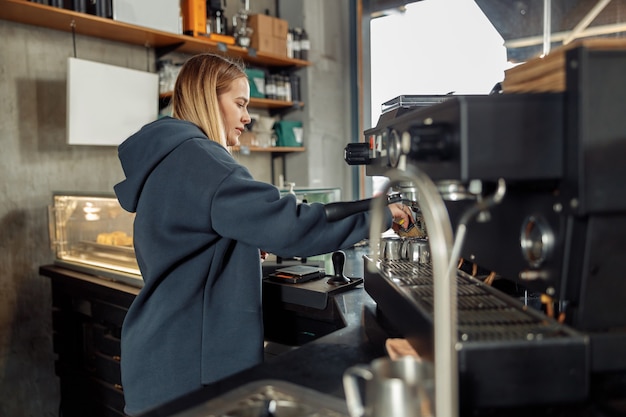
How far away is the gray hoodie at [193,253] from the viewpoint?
53.9 inches

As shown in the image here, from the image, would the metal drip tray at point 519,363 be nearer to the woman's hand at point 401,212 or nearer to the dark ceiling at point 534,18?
the woman's hand at point 401,212

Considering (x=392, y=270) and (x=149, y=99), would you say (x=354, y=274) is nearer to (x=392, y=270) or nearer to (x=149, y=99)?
(x=392, y=270)

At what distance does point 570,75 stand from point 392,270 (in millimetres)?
612

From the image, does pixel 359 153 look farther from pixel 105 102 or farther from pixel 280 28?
pixel 280 28

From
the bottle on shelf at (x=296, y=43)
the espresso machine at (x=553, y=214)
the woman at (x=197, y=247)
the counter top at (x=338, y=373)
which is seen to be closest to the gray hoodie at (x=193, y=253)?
the woman at (x=197, y=247)

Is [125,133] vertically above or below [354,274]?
above

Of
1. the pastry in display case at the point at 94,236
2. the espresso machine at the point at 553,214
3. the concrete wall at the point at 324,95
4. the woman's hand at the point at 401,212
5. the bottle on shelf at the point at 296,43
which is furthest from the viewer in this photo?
the concrete wall at the point at 324,95

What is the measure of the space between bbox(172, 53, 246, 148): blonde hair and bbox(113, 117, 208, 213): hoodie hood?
0.08 metres

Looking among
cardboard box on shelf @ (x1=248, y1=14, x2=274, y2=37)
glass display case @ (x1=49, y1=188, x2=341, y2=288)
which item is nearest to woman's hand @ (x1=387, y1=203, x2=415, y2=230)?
glass display case @ (x1=49, y1=188, x2=341, y2=288)

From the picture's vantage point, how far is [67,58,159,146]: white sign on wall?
2.86 m

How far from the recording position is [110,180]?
330cm

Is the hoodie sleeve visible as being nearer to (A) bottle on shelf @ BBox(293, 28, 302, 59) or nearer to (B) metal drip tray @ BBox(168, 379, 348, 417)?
(B) metal drip tray @ BBox(168, 379, 348, 417)

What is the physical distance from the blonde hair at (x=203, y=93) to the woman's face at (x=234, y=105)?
1.5 inches

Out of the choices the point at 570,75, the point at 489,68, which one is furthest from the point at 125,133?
the point at 570,75
